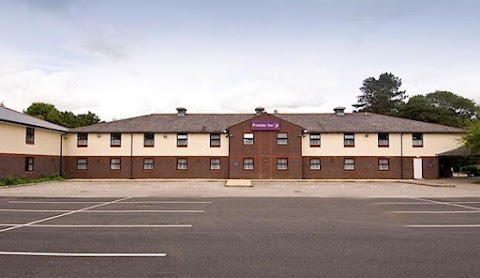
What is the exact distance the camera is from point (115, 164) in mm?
38156

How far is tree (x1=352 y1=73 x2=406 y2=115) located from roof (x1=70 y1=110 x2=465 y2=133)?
130 ft

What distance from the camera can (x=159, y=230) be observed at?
10.2 metres

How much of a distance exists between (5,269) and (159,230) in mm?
4099

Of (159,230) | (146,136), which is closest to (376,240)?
(159,230)

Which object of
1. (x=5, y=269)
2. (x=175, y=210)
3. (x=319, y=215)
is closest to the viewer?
(x=5, y=269)

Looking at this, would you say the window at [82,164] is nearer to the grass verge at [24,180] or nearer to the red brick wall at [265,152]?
the grass verge at [24,180]

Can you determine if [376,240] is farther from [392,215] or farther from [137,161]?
[137,161]

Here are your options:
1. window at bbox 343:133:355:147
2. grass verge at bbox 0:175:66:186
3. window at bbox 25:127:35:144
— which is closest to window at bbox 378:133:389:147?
window at bbox 343:133:355:147

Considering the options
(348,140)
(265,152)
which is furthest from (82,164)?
(348,140)

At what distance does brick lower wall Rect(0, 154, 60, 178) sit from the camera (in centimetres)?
2941

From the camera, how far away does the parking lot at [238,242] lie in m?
6.53

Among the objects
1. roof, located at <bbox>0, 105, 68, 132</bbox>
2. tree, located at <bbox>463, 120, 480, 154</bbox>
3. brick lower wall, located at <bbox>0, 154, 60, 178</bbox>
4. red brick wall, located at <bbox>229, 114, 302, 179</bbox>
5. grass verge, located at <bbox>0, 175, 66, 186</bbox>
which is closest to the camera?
grass verge, located at <bbox>0, 175, 66, 186</bbox>

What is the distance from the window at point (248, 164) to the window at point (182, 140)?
573 centimetres

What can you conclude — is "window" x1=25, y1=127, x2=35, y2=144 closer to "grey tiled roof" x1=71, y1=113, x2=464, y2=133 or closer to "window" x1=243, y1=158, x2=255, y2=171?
"grey tiled roof" x1=71, y1=113, x2=464, y2=133
